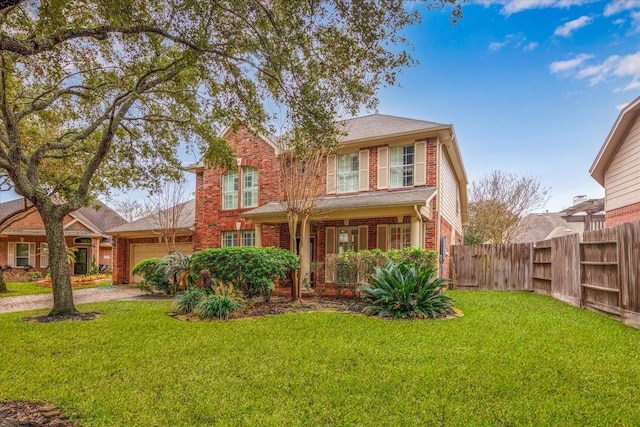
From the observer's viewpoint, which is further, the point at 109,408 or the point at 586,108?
the point at 586,108

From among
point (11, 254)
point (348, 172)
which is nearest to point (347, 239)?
point (348, 172)

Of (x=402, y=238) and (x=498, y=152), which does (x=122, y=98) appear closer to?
(x=402, y=238)

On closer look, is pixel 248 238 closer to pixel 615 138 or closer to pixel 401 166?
pixel 401 166

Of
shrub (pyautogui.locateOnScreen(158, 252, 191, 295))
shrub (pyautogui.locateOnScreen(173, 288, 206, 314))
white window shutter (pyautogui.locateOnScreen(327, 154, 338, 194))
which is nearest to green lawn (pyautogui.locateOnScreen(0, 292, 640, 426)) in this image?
shrub (pyautogui.locateOnScreen(173, 288, 206, 314))

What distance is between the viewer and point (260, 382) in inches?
160

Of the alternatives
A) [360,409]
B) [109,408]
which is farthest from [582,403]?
[109,408]

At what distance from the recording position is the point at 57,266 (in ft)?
29.0

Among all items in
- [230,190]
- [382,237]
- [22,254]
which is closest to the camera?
[382,237]

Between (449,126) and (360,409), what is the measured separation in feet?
34.9

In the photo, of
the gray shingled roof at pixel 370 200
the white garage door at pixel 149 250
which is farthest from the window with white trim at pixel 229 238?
the gray shingled roof at pixel 370 200

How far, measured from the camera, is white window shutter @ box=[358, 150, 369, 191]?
13.8m

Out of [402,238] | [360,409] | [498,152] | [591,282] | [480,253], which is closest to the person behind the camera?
[360,409]

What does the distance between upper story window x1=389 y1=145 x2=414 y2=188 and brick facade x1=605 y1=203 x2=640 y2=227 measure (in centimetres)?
684

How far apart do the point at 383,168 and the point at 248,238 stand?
6582mm
